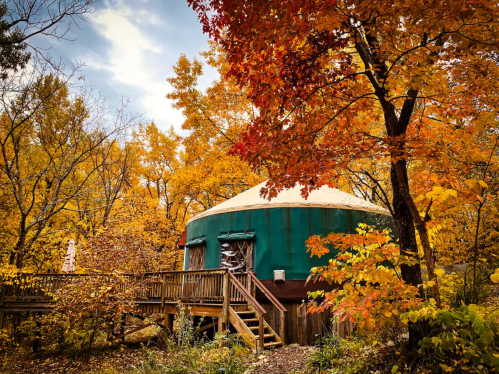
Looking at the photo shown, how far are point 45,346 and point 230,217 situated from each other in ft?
21.2

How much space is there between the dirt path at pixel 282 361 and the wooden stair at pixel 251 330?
0.25 m

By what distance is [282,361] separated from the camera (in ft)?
18.9

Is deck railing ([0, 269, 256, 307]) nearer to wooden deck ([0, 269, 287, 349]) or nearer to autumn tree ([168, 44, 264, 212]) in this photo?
wooden deck ([0, 269, 287, 349])

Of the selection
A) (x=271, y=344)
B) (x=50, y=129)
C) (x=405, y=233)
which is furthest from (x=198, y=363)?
(x=50, y=129)

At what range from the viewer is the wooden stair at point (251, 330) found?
670 centimetres

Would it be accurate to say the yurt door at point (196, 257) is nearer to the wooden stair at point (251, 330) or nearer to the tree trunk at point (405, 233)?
the wooden stair at point (251, 330)

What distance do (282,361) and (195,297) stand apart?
3303mm

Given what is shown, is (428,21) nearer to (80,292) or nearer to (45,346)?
(80,292)

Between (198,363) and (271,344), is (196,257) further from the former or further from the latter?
(198,363)

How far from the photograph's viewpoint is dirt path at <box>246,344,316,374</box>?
5160 mm

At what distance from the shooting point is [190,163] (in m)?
18.4

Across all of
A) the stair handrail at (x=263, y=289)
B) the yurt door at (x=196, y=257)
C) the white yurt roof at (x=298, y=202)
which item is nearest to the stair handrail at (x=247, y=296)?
the stair handrail at (x=263, y=289)

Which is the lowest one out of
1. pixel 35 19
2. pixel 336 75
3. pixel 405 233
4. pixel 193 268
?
pixel 193 268

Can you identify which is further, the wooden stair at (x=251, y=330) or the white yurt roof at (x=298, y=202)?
the white yurt roof at (x=298, y=202)
